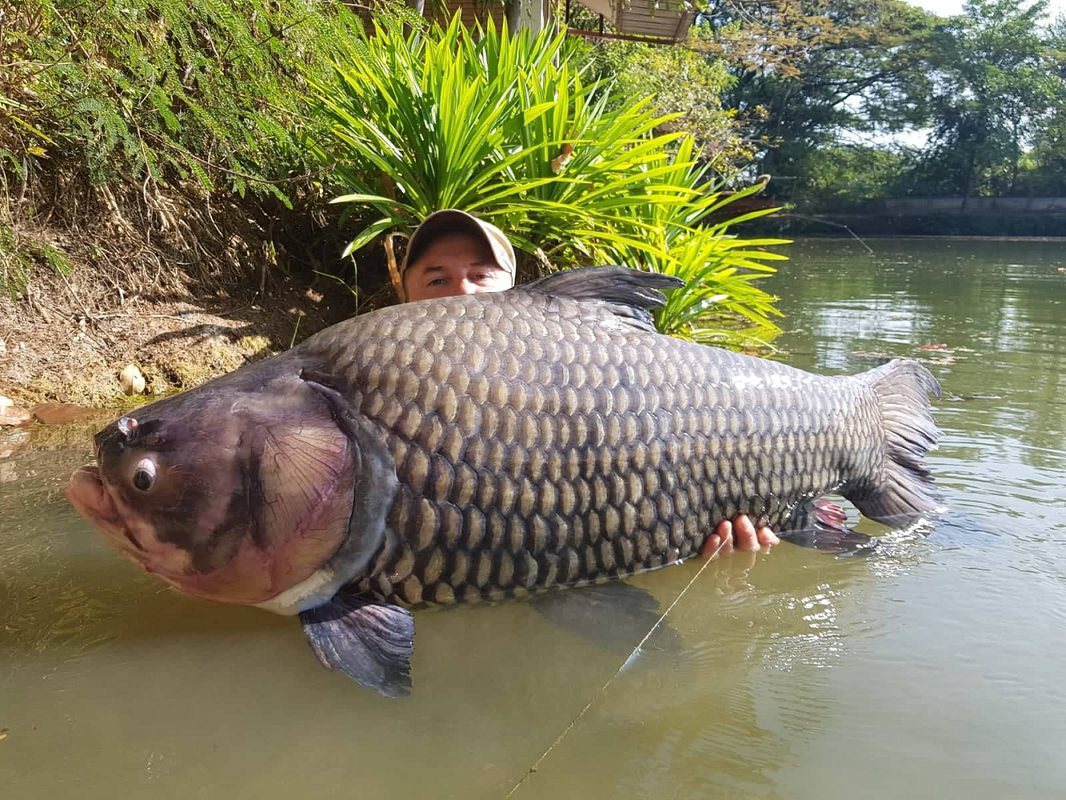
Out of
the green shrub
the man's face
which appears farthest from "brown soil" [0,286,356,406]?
the man's face

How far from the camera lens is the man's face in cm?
297

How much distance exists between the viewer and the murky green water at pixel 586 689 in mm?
1399

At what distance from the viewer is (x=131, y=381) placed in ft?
13.1

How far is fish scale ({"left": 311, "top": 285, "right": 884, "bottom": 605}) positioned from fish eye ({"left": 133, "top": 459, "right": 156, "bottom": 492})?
44cm

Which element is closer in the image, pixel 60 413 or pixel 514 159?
pixel 60 413

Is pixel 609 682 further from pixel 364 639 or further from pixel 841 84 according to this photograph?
pixel 841 84

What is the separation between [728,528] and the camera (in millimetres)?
2188

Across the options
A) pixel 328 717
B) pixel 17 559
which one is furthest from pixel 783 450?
pixel 17 559

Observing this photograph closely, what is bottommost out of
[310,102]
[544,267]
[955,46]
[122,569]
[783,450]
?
[122,569]

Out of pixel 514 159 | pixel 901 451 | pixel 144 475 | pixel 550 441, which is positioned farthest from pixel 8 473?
pixel 901 451

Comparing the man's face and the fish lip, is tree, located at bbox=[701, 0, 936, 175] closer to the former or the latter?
the man's face

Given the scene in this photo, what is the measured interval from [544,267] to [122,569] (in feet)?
10.2

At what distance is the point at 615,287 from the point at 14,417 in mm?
2943

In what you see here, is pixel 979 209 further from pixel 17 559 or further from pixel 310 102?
pixel 17 559
